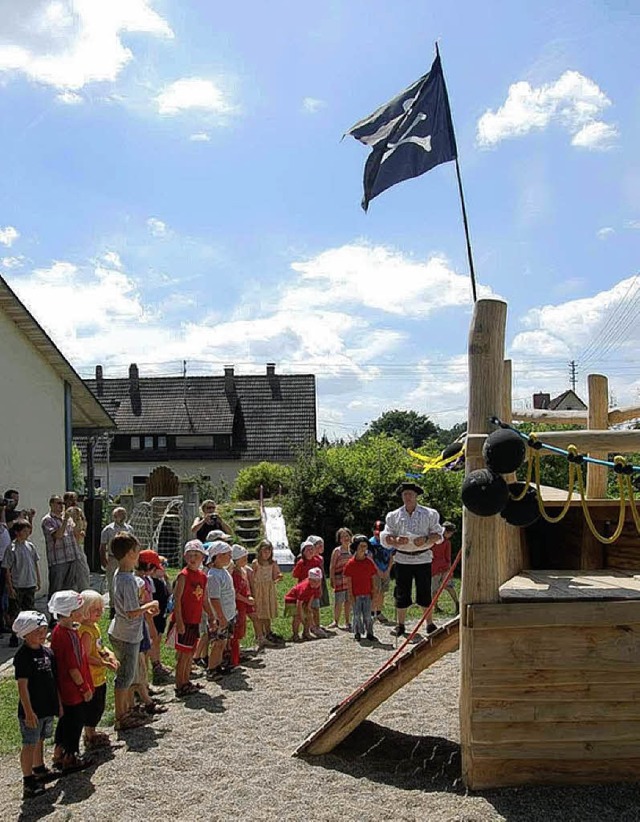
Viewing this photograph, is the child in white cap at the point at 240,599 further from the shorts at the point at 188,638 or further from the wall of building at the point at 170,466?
the wall of building at the point at 170,466

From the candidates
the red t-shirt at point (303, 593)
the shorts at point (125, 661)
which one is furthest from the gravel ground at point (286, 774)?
the red t-shirt at point (303, 593)

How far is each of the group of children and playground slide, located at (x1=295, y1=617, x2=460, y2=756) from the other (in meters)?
1.53

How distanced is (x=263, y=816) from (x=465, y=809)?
1.09m

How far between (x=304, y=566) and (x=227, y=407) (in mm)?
33067

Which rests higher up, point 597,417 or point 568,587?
point 597,417

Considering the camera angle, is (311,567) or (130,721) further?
(311,567)

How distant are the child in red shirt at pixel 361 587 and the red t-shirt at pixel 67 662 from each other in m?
4.71

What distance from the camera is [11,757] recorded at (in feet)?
20.6

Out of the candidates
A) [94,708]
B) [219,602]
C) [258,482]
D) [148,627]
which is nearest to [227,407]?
[258,482]

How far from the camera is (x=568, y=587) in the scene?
4.85 metres

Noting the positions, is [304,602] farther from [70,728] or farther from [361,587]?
[70,728]

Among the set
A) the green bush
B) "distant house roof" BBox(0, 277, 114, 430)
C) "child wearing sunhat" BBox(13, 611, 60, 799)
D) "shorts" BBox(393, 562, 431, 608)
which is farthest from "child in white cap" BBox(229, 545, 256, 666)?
the green bush

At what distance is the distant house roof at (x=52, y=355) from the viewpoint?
1444 centimetres

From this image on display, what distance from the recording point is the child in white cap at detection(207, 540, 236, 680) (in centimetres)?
828
